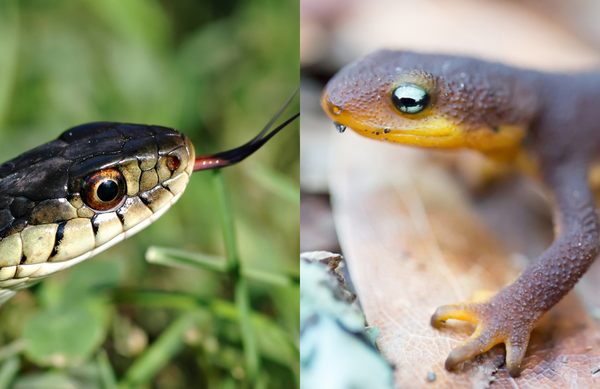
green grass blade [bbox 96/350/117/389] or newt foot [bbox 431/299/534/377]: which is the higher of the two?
newt foot [bbox 431/299/534/377]

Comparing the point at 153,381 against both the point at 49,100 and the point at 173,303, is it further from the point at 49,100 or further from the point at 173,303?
the point at 49,100

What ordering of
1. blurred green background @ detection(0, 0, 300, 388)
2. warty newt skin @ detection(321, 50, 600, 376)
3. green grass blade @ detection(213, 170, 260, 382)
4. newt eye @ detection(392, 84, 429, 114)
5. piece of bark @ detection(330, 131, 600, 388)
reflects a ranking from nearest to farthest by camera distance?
piece of bark @ detection(330, 131, 600, 388)
warty newt skin @ detection(321, 50, 600, 376)
newt eye @ detection(392, 84, 429, 114)
green grass blade @ detection(213, 170, 260, 382)
blurred green background @ detection(0, 0, 300, 388)

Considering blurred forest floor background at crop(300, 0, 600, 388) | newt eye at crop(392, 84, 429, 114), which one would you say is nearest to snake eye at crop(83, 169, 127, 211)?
blurred forest floor background at crop(300, 0, 600, 388)

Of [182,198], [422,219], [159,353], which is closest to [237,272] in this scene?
[159,353]

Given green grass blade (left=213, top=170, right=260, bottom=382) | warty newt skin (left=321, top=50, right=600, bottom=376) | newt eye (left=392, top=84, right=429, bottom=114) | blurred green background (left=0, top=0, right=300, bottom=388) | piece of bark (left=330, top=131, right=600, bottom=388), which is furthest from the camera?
blurred green background (left=0, top=0, right=300, bottom=388)

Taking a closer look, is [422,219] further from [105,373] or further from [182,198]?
[182,198]

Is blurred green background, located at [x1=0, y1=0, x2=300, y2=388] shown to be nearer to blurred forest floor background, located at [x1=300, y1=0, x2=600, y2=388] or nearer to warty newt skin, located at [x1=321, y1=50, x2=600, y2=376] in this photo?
blurred forest floor background, located at [x1=300, y1=0, x2=600, y2=388]

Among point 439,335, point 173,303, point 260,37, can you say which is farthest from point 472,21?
point 439,335
